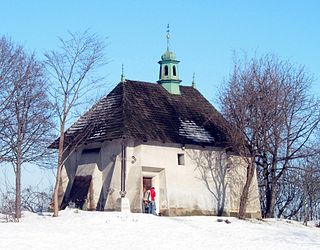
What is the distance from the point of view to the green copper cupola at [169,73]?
4038 cm

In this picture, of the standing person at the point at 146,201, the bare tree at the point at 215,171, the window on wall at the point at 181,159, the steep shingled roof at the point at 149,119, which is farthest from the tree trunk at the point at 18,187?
the bare tree at the point at 215,171

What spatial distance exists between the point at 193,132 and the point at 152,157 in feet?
10.7

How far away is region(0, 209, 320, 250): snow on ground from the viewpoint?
2272cm

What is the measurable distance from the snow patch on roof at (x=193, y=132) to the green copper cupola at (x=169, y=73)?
3183 mm

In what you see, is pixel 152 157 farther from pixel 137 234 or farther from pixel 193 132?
pixel 137 234

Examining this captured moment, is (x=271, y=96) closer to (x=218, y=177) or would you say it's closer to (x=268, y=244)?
(x=218, y=177)

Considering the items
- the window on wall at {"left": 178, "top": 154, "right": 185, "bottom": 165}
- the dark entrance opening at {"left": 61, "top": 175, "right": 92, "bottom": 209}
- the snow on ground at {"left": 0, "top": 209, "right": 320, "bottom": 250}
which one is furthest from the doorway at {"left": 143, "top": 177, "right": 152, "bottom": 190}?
the snow on ground at {"left": 0, "top": 209, "right": 320, "bottom": 250}

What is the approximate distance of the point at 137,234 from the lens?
25172 millimetres

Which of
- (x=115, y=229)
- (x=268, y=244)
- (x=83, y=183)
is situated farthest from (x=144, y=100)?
(x=268, y=244)

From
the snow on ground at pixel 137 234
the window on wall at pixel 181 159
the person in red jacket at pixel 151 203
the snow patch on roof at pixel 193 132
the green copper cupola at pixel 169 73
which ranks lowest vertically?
the snow on ground at pixel 137 234

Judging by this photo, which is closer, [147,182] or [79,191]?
[147,182]

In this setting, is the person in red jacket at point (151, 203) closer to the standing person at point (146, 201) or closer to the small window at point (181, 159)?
the standing person at point (146, 201)

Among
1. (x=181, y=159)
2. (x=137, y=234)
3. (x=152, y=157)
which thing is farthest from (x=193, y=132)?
(x=137, y=234)

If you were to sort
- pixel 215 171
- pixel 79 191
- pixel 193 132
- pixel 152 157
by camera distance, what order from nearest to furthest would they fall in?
pixel 152 157
pixel 79 191
pixel 193 132
pixel 215 171
